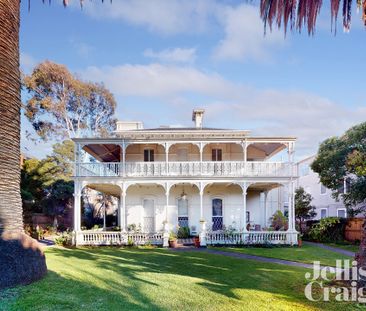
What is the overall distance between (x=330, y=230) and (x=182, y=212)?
9566 millimetres

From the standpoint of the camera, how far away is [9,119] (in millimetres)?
7266

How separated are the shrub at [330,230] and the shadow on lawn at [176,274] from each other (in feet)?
35.5

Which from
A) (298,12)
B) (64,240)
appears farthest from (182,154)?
(298,12)

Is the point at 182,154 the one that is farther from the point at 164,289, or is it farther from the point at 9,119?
the point at 9,119

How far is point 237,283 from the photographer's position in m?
8.23

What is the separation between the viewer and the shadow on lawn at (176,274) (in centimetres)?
670

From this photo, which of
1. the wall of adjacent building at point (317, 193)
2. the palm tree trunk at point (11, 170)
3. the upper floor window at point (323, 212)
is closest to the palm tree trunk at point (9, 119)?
the palm tree trunk at point (11, 170)

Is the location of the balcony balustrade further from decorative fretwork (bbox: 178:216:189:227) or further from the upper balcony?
decorative fretwork (bbox: 178:216:189:227)

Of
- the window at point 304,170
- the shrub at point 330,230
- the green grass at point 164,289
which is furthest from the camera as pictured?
the window at point 304,170

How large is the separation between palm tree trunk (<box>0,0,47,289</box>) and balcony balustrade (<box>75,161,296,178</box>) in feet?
39.5

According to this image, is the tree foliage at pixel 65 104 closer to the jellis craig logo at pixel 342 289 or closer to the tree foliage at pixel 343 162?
the tree foliage at pixel 343 162

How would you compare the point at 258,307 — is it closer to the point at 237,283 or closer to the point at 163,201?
the point at 237,283

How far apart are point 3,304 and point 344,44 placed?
14589 mm

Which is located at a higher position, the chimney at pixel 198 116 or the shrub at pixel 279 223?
the chimney at pixel 198 116
